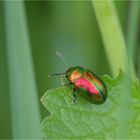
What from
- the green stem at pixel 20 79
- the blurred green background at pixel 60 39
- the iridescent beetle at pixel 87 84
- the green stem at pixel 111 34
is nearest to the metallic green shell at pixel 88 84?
the iridescent beetle at pixel 87 84

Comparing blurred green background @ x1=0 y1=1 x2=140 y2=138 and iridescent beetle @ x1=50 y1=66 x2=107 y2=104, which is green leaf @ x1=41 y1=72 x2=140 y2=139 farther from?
blurred green background @ x1=0 y1=1 x2=140 y2=138

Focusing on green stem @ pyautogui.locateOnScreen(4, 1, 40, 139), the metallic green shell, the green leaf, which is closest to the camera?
green stem @ pyautogui.locateOnScreen(4, 1, 40, 139)

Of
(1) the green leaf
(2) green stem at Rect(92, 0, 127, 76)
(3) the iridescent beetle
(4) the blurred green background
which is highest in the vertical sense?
(4) the blurred green background

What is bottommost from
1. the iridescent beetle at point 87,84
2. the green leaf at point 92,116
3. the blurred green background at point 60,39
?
the green leaf at point 92,116

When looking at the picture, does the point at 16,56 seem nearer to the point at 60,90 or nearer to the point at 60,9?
the point at 60,90

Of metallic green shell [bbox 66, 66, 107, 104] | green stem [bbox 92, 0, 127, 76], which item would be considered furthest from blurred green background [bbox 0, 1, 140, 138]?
green stem [bbox 92, 0, 127, 76]

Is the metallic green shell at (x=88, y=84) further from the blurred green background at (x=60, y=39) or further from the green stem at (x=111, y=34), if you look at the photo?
the blurred green background at (x=60, y=39)
